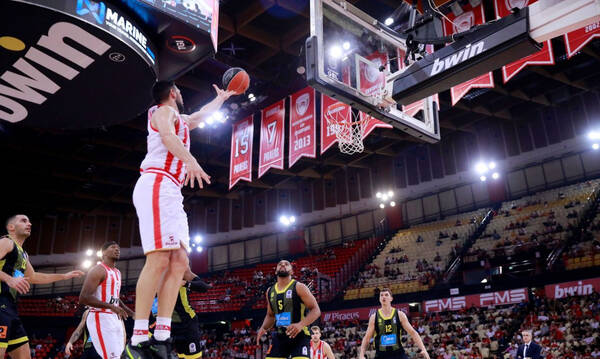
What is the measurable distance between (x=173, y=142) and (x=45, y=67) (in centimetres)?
358

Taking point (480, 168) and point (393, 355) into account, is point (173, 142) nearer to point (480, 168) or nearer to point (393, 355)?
point (393, 355)

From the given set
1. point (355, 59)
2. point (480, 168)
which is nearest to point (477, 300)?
point (480, 168)

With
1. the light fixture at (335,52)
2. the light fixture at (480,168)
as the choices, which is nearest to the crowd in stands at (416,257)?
the light fixture at (480,168)

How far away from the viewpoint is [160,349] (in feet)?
9.42

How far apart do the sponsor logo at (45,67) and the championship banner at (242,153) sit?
8042 mm

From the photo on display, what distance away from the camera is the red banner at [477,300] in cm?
1656

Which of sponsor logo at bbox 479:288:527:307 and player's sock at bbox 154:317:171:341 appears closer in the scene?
player's sock at bbox 154:317:171:341

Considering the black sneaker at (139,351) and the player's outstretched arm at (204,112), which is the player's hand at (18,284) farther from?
the player's outstretched arm at (204,112)

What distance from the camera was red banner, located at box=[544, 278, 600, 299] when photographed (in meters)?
15.1

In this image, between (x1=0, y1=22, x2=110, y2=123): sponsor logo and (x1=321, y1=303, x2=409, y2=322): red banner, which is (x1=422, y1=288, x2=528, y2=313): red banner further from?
(x1=0, y1=22, x2=110, y2=123): sponsor logo

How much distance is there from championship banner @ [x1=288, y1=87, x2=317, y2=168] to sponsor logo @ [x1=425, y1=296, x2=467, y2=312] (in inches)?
351

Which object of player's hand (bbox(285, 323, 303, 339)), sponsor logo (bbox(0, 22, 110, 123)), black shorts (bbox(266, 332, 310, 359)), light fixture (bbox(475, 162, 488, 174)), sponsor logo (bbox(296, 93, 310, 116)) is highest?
light fixture (bbox(475, 162, 488, 174))

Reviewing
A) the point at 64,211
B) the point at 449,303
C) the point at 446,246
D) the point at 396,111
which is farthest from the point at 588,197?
the point at 64,211

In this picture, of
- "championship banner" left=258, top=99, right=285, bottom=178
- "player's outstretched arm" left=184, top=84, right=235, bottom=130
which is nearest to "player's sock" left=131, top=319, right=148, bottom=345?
"player's outstretched arm" left=184, top=84, right=235, bottom=130
